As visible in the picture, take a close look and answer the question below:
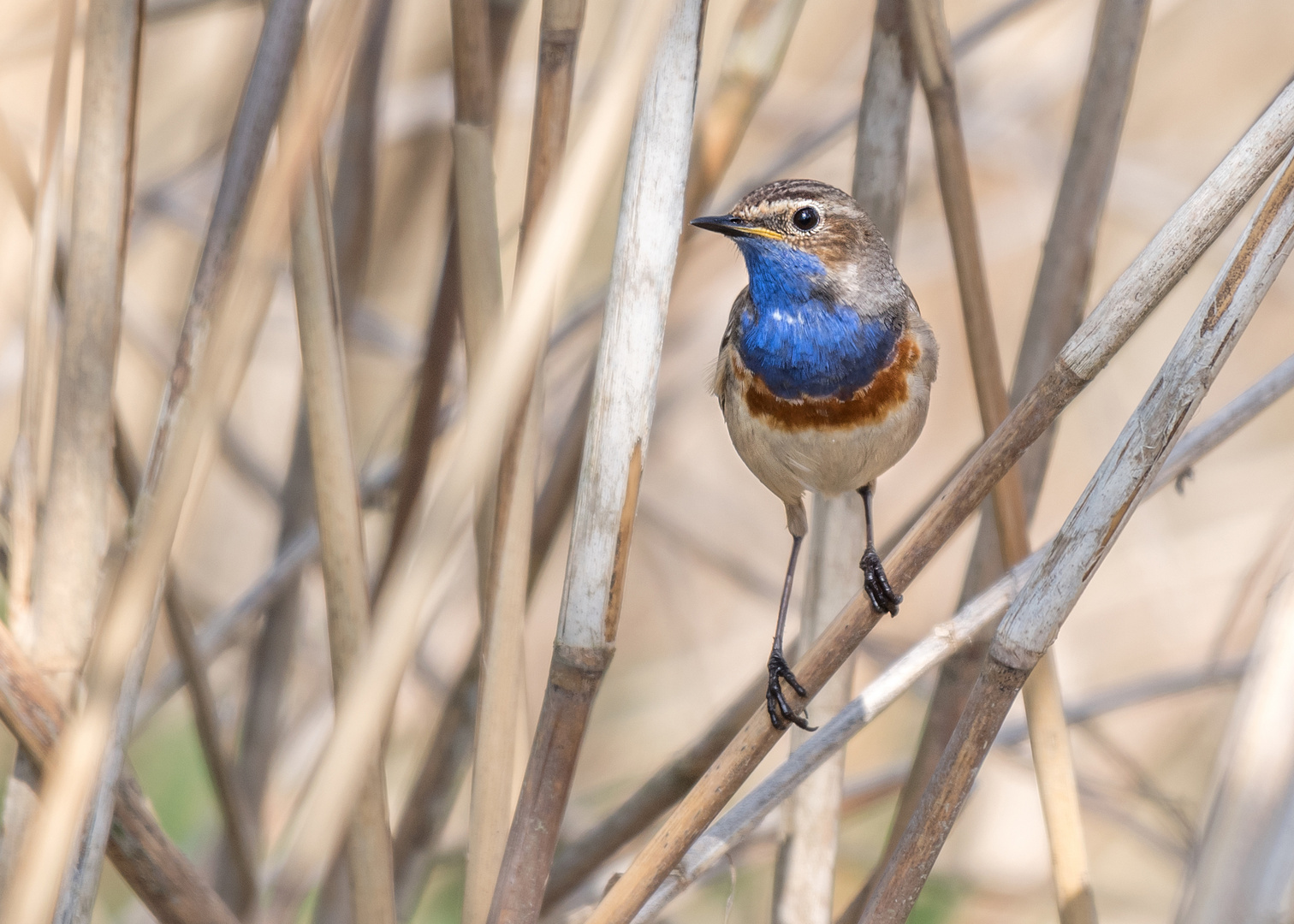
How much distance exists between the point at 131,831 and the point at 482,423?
2.88 ft

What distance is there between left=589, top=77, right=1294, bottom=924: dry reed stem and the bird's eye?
33.6 inches

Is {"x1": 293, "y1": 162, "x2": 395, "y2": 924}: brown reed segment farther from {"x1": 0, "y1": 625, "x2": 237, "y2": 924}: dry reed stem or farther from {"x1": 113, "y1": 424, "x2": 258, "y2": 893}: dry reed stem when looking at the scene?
{"x1": 113, "y1": 424, "x2": 258, "y2": 893}: dry reed stem

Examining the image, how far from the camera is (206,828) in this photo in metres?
3.58

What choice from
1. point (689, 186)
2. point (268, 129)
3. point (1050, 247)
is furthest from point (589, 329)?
point (268, 129)

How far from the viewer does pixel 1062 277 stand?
86.7 inches

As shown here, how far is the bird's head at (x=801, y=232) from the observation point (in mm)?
2260

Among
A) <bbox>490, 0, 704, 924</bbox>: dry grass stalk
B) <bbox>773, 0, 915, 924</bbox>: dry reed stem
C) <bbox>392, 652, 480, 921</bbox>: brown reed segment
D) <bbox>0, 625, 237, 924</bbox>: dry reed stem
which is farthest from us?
<bbox>392, 652, 480, 921</bbox>: brown reed segment

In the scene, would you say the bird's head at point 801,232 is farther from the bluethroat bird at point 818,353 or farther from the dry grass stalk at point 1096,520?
the dry grass stalk at point 1096,520

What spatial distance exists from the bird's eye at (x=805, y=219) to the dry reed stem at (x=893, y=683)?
2.69 feet

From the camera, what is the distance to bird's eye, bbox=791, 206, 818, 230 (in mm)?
2273

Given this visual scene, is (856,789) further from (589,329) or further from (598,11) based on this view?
(598,11)

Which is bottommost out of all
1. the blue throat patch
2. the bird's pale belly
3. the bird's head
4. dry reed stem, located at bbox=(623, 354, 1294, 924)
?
dry reed stem, located at bbox=(623, 354, 1294, 924)

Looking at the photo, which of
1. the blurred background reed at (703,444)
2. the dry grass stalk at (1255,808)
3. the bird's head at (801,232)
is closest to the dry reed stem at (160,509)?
the blurred background reed at (703,444)

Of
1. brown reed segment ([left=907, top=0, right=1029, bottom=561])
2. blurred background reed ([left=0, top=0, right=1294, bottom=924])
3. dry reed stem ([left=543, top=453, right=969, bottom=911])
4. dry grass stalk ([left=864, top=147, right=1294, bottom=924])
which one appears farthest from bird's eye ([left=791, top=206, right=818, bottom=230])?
dry grass stalk ([left=864, top=147, right=1294, bottom=924])
